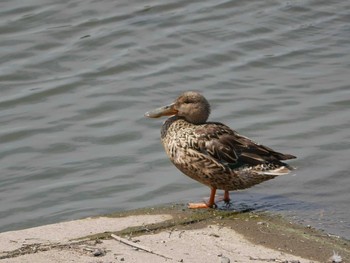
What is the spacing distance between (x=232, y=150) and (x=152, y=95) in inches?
117

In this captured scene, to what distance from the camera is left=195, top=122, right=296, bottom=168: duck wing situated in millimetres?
6641

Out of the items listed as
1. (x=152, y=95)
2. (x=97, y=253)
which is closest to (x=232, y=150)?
(x=97, y=253)

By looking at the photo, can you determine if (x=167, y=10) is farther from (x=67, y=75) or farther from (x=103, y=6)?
(x=67, y=75)

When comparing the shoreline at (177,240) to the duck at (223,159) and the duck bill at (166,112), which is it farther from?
the duck bill at (166,112)

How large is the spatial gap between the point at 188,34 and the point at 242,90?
6.51 ft

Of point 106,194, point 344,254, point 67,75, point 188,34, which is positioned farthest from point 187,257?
point 188,34

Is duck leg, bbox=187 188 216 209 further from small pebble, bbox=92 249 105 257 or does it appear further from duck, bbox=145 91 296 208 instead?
small pebble, bbox=92 249 105 257

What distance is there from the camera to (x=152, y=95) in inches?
374

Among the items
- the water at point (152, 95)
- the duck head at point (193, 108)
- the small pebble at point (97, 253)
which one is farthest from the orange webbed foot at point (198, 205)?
the small pebble at point (97, 253)

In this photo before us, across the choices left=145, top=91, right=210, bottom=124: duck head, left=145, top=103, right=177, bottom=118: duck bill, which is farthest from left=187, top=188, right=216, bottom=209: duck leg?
left=145, top=103, right=177, bottom=118: duck bill

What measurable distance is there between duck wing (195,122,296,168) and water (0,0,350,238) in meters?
0.32

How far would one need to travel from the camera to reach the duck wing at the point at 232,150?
6.64m

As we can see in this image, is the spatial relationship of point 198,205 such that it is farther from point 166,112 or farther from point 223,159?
point 166,112

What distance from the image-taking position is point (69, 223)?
19.5 ft
